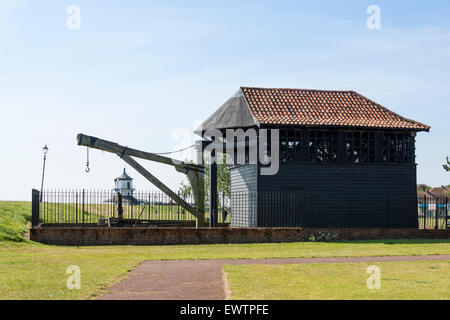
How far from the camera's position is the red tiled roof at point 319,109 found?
2673cm

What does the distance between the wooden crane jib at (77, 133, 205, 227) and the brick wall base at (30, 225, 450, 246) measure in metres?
3.46

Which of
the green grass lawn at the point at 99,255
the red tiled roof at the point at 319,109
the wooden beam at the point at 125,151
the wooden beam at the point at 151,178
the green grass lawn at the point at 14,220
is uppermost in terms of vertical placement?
the red tiled roof at the point at 319,109

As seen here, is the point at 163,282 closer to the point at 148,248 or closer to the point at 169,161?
the point at 148,248

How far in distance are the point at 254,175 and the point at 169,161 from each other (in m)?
3.92

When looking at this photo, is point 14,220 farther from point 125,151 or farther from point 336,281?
point 336,281

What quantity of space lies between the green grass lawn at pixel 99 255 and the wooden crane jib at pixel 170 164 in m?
4.64

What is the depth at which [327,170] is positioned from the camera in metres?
26.5

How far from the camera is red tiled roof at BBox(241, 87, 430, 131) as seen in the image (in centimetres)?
2673

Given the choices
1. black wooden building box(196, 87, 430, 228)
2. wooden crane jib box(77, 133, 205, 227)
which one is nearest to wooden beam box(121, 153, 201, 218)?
wooden crane jib box(77, 133, 205, 227)

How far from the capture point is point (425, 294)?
9.77m
